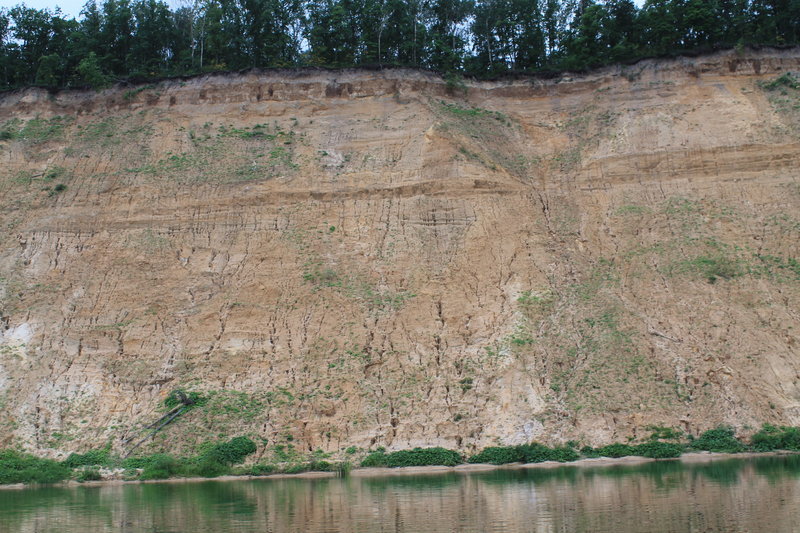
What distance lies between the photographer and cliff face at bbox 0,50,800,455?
98.5 ft

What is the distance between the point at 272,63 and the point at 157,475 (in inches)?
1036

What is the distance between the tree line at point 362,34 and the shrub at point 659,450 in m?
22.7

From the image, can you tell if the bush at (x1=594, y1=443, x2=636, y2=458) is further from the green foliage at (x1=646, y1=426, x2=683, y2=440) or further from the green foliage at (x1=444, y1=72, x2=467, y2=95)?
the green foliage at (x1=444, y1=72, x2=467, y2=95)

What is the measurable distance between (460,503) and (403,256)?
17339mm

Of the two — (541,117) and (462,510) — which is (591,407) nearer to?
(462,510)

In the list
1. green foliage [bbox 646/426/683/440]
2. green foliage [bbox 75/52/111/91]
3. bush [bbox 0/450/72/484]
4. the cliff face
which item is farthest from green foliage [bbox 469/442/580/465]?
green foliage [bbox 75/52/111/91]

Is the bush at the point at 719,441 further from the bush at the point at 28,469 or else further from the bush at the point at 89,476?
the bush at the point at 28,469

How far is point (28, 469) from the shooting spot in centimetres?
2847

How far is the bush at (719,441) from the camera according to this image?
90.1 ft

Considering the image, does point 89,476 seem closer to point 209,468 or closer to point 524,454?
point 209,468

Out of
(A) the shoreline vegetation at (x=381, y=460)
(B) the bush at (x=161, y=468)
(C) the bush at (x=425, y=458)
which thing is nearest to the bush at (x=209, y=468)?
(A) the shoreline vegetation at (x=381, y=460)

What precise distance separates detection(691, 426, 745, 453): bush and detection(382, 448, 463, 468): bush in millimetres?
8202

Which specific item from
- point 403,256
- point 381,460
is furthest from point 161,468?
point 403,256

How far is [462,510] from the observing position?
18094mm
